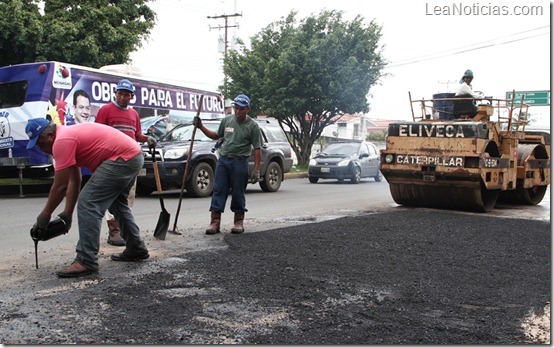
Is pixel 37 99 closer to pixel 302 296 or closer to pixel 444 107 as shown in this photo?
pixel 444 107

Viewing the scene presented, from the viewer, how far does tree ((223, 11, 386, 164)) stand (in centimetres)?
2664

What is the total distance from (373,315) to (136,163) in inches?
104

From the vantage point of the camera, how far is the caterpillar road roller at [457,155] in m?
10.6

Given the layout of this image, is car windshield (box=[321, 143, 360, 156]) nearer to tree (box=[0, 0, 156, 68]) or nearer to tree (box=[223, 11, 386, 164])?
tree (box=[223, 11, 386, 164])

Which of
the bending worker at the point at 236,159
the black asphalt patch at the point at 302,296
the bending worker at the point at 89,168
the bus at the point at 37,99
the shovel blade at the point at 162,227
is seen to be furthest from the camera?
the bus at the point at 37,99

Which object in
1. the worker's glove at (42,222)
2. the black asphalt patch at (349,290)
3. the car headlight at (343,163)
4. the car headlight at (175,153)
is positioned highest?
the car headlight at (175,153)

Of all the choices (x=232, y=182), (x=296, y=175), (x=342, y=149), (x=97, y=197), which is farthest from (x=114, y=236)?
(x=296, y=175)

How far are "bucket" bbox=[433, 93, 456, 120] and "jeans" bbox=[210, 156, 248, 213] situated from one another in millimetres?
5252

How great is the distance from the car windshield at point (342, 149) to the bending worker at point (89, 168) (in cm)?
1632

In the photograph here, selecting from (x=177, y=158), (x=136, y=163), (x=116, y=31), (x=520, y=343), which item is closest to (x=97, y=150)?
(x=136, y=163)

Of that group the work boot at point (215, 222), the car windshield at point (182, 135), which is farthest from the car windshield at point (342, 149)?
the work boot at point (215, 222)

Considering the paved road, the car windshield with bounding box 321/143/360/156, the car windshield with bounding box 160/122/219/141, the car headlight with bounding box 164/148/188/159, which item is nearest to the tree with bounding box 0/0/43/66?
the car windshield with bounding box 160/122/219/141

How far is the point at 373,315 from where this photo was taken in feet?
14.2

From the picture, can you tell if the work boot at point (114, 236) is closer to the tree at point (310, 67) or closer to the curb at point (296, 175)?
the curb at point (296, 175)
